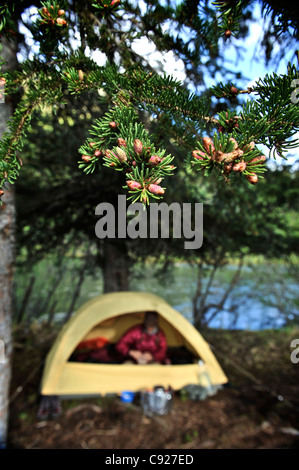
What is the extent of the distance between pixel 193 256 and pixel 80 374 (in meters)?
2.28

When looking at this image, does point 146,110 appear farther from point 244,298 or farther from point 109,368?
point 244,298

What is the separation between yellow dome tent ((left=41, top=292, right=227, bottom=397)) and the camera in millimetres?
3309

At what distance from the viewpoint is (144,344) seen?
12.5ft

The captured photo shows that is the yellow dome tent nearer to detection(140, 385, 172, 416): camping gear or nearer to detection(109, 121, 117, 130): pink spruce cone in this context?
detection(140, 385, 172, 416): camping gear

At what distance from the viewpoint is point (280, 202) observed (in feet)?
14.0

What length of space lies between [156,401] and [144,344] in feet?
2.50

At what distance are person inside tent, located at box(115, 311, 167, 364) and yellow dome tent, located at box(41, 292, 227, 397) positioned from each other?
9.2 inches

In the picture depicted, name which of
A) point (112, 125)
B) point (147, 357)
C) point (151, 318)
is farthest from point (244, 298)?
point (112, 125)

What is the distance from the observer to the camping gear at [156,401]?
3.20 metres

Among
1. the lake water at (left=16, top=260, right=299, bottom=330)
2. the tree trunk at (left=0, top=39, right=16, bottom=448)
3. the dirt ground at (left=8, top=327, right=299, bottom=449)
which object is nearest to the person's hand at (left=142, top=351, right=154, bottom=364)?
the dirt ground at (left=8, top=327, right=299, bottom=449)

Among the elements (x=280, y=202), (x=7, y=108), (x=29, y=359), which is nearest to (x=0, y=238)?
(x=7, y=108)

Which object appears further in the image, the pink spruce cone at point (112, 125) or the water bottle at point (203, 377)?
the water bottle at point (203, 377)

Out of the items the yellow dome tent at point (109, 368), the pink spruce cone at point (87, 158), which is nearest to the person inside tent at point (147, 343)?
the yellow dome tent at point (109, 368)

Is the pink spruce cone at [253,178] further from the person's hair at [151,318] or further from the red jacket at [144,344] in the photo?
the red jacket at [144,344]
